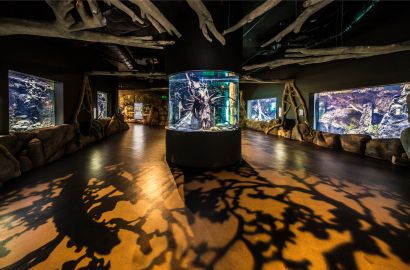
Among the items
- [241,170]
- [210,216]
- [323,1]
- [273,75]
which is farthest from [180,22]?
[273,75]

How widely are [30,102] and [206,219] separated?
6068 millimetres

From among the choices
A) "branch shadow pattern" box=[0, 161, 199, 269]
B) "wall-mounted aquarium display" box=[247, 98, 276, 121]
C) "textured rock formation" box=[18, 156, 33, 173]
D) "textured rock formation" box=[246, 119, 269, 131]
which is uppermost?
"wall-mounted aquarium display" box=[247, 98, 276, 121]

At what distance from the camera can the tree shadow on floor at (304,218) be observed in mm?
1838

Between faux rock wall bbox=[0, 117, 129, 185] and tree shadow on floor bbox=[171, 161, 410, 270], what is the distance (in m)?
3.20

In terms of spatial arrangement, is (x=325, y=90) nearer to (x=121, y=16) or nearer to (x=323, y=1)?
(x=323, y=1)

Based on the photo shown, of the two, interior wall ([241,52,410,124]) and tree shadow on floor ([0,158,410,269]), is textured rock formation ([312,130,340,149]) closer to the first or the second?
interior wall ([241,52,410,124])

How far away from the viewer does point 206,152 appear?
4.73 m

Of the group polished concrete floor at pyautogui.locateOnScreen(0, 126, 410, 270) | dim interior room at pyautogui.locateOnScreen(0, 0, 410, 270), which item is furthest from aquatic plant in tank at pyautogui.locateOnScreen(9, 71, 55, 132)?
polished concrete floor at pyautogui.locateOnScreen(0, 126, 410, 270)

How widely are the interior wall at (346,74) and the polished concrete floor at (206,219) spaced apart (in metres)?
Result: 2.77

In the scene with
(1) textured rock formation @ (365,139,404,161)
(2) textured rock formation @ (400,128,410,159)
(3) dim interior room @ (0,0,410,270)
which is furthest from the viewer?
Result: (1) textured rock formation @ (365,139,404,161)

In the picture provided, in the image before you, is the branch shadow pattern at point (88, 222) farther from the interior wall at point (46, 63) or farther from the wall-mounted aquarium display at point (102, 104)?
the wall-mounted aquarium display at point (102, 104)

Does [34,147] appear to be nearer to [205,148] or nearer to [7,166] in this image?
[7,166]

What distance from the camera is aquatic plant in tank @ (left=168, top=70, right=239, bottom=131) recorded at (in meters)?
4.77

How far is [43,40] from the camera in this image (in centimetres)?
566
